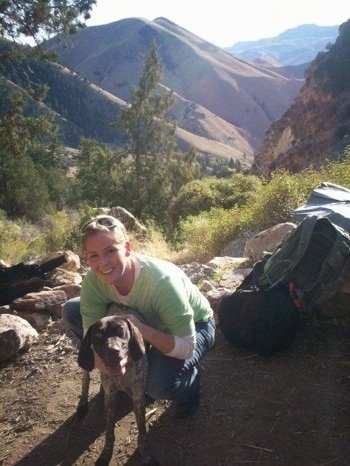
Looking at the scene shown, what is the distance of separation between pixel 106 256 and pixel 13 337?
6.77 feet

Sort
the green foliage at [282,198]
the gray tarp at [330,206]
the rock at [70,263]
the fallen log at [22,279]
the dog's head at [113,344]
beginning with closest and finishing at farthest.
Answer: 1. the dog's head at [113,344]
2. the gray tarp at [330,206]
3. the fallen log at [22,279]
4. the rock at [70,263]
5. the green foliage at [282,198]

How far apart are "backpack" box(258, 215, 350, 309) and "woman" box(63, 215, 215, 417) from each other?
103 centimetres

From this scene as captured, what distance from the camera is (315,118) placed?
3033 centimetres

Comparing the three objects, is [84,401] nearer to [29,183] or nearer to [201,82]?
[29,183]

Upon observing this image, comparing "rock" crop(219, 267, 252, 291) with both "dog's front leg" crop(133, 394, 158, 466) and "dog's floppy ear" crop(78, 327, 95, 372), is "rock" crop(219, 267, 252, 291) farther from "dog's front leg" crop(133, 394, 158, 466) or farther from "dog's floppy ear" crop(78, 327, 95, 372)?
"dog's floppy ear" crop(78, 327, 95, 372)

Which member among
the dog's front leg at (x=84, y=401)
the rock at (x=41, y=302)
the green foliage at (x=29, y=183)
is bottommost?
the green foliage at (x=29, y=183)

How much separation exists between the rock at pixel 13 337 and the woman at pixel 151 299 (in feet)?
5.14

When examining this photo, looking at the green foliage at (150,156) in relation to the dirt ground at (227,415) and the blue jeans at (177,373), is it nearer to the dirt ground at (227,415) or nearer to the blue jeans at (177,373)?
the dirt ground at (227,415)

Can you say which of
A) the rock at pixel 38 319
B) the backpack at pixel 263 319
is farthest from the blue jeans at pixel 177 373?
the rock at pixel 38 319

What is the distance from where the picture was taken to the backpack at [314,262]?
3.17m

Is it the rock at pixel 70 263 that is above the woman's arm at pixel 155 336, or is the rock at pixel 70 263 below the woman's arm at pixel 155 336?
below

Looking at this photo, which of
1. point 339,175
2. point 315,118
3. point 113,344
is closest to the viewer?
point 113,344

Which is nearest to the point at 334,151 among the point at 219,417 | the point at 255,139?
the point at 219,417

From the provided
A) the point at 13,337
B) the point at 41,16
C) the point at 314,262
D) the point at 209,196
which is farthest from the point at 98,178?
the point at 314,262
